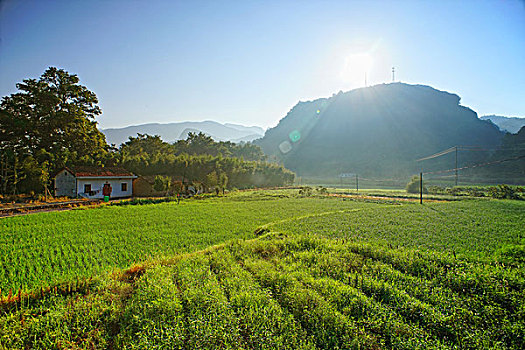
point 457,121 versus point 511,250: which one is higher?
point 457,121

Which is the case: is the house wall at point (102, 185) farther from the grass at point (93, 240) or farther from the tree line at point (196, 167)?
the grass at point (93, 240)

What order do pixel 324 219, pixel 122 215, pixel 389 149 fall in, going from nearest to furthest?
pixel 324 219, pixel 122 215, pixel 389 149

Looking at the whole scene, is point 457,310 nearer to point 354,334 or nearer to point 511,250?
point 354,334

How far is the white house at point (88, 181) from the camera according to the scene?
2336cm

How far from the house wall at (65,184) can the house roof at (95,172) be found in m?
0.54

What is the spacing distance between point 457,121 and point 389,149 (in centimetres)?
3360

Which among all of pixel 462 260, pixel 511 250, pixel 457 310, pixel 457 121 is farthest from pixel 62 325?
pixel 457 121

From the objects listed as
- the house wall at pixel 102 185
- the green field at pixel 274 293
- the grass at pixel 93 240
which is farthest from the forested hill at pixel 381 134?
the green field at pixel 274 293

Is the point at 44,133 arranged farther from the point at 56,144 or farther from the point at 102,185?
the point at 102,185

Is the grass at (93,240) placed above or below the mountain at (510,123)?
below

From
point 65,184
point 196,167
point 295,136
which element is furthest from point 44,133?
point 295,136

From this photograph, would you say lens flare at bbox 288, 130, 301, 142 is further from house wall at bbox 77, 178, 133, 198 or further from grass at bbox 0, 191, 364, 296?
grass at bbox 0, 191, 364, 296

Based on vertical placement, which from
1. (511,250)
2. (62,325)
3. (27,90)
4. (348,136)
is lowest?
(62,325)

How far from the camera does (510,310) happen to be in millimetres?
3900
